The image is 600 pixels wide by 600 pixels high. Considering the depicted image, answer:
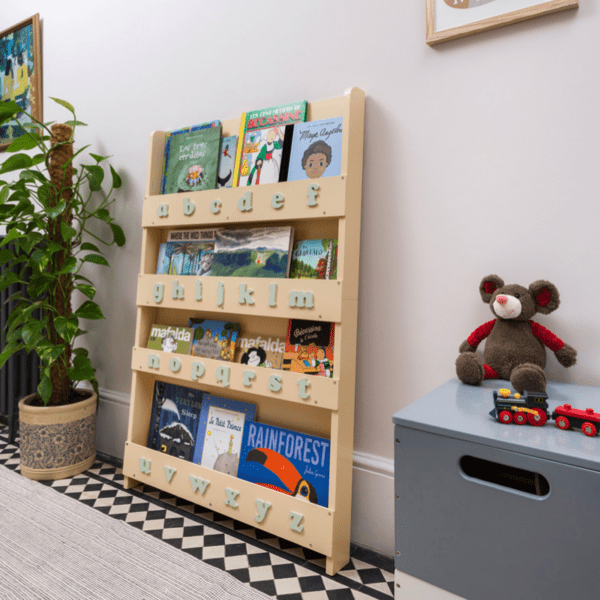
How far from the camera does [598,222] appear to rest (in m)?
1.00

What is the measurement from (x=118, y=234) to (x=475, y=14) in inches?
60.6

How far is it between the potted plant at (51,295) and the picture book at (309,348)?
91 centimetres

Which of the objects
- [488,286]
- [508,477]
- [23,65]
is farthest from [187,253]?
[23,65]

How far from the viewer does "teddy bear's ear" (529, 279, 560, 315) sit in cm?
98

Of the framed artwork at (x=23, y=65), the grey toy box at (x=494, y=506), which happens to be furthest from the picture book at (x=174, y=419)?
the framed artwork at (x=23, y=65)

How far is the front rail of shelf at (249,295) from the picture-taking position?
1236 mm

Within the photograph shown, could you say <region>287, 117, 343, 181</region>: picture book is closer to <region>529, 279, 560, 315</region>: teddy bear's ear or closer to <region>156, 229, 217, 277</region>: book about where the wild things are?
<region>156, 229, 217, 277</region>: book about where the wild things are

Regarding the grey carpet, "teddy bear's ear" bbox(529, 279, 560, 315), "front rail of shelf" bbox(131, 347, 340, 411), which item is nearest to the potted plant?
the grey carpet

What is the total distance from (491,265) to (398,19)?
0.77 m

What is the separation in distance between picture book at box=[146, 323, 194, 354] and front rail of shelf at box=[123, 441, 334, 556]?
38 centimetres

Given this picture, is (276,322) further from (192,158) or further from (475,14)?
(475,14)

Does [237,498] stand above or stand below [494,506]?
below

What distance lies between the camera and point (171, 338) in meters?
1.62

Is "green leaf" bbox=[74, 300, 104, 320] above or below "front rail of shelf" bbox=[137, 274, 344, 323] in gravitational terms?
below
